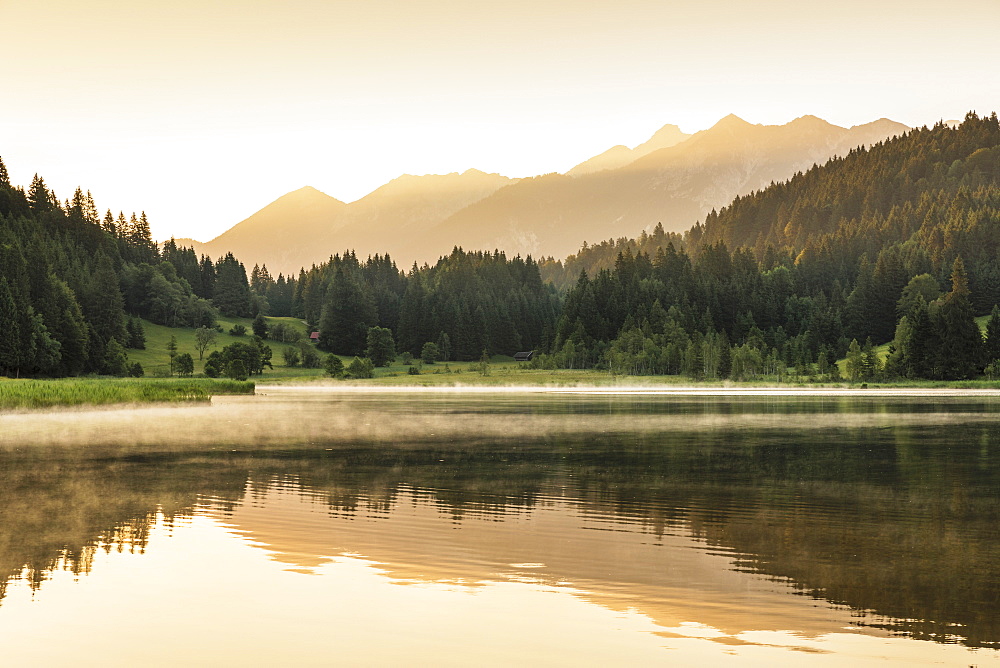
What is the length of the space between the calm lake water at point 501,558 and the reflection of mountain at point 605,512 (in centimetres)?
12

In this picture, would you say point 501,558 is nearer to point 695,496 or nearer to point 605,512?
point 605,512

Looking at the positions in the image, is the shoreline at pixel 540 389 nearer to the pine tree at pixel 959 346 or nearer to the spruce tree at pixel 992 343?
the pine tree at pixel 959 346

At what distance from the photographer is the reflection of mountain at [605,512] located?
17.9 m

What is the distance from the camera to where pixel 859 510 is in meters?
27.0

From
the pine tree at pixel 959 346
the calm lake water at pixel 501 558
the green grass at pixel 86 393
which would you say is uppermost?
the pine tree at pixel 959 346

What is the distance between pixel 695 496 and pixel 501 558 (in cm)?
1145

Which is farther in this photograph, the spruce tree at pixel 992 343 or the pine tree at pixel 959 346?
the spruce tree at pixel 992 343

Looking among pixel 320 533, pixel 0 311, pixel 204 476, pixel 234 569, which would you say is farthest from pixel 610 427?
pixel 0 311

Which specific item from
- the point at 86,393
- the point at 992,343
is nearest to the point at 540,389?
the point at 992,343

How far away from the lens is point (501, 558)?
66.6 ft

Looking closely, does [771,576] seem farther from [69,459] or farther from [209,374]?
[209,374]

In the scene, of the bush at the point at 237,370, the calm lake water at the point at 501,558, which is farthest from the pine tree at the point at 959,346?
the calm lake water at the point at 501,558

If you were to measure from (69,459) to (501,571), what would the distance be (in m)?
29.1

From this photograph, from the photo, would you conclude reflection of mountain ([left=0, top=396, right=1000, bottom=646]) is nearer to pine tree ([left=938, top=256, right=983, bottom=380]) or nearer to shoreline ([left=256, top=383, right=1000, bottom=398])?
shoreline ([left=256, top=383, right=1000, bottom=398])
